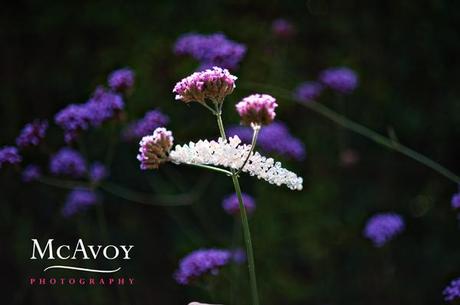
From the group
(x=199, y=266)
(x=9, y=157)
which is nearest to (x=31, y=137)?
(x=9, y=157)

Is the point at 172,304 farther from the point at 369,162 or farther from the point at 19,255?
the point at 369,162

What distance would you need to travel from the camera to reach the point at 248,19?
3672 millimetres

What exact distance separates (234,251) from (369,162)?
136 cm

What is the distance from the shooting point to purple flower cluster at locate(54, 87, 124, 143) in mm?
2049

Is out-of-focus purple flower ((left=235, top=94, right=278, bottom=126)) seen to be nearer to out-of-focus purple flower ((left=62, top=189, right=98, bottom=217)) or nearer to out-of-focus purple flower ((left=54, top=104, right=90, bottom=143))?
out-of-focus purple flower ((left=54, top=104, right=90, bottom=143))

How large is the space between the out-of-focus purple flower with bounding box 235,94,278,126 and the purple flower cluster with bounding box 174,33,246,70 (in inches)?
39.3

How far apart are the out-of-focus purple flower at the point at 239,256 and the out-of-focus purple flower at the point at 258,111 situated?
1.34 meters

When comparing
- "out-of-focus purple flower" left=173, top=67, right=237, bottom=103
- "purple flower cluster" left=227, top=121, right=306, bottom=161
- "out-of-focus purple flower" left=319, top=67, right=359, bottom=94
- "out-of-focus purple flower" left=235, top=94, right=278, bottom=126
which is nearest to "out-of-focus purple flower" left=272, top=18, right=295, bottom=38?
"out-of-focus purple flower" left=319, top=67, right=359, bottom=94

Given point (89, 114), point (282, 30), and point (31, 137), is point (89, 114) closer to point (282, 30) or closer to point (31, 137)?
point (31, 137)

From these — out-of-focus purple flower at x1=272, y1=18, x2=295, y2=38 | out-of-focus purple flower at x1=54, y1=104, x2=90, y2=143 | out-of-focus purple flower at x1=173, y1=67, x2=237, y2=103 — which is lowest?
out-of-focus purple flower at x1=173, y1=67, x2=237, y2=103

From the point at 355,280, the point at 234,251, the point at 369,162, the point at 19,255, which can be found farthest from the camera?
the point at 369,162

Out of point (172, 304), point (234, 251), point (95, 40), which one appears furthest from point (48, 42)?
point (234, 251)

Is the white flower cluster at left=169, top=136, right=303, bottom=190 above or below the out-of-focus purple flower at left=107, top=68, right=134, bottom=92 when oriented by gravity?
below

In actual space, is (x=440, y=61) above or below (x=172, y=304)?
above
